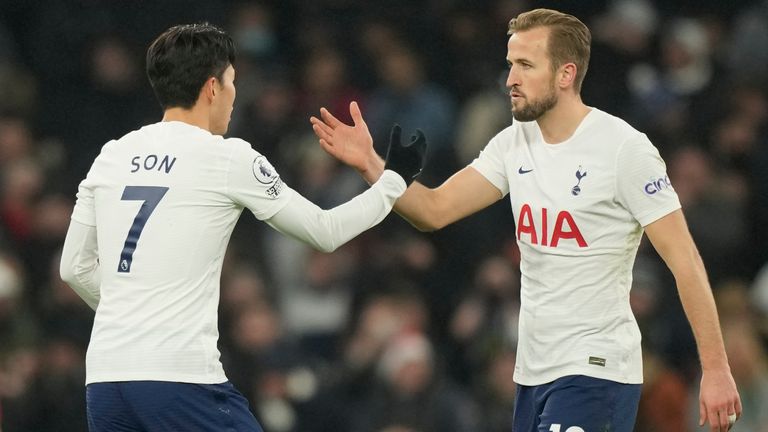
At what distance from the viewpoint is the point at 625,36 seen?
11.5 metres

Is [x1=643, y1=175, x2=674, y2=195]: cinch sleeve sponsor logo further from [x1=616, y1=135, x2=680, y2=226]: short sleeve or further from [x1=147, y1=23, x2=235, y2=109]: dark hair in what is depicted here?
[x1=147, y1=23, x2=235, y2=109]: dark hair

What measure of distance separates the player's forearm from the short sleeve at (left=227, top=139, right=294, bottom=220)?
1.47 metres

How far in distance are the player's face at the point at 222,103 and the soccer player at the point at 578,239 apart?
502mm

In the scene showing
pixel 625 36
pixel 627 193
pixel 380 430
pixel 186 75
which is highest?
pixel 625 36

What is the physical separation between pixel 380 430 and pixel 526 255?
357 centimetres

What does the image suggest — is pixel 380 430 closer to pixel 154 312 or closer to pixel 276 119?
pixel 276 119

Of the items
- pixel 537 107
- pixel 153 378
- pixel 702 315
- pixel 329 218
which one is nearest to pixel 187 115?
pixel 329 218

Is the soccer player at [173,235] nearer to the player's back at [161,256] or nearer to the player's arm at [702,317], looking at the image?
the player's back at [161,256]

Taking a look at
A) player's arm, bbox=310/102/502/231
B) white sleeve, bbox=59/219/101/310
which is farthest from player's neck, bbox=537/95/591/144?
white sleeve, bbox=59/219/101/310

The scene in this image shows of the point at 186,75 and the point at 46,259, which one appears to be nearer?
the point at 186,75

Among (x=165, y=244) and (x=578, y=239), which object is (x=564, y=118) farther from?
(x=165, y=244)

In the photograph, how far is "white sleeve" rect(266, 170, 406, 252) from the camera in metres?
4.98

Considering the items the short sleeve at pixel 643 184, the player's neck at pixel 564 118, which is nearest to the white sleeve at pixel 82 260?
the player's neck at pixel 564 118

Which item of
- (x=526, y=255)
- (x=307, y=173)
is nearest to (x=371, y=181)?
(x=526, y=255)
